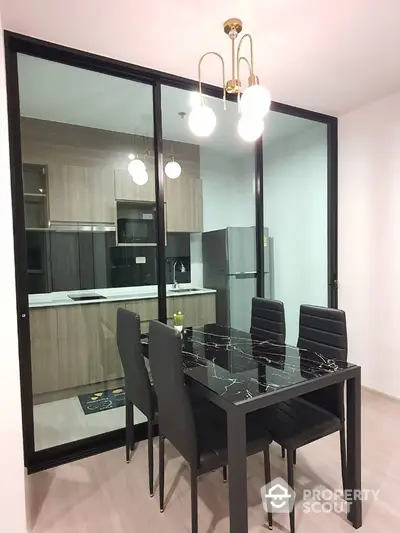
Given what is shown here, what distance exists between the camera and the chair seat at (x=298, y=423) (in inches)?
70.5

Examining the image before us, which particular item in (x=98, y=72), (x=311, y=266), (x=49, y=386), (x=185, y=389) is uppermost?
(x=98, y=72)

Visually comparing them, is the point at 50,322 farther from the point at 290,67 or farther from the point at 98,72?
the point at 290,67

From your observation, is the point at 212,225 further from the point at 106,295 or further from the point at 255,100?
the point at 255,100

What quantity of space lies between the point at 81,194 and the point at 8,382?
1.98 metres

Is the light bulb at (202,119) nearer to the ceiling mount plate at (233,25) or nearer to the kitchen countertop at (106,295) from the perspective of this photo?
the ceiling mount plate at (233,25)

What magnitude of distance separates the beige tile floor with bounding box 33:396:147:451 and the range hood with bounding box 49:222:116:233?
145 centimetres

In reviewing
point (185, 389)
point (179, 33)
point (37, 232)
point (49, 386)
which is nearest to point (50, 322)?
point (49, 386)

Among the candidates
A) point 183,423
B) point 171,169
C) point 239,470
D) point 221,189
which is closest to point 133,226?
point 171,169

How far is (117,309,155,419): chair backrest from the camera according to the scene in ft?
6.70

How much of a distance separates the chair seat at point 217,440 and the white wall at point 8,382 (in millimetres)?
882

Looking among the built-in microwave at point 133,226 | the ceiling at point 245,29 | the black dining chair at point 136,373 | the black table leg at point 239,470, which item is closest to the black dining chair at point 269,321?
the black dining chair at point 136,373

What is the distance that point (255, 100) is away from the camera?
1.64 meters

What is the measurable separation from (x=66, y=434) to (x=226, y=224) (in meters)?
2.59

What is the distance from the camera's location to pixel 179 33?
2.15 m
